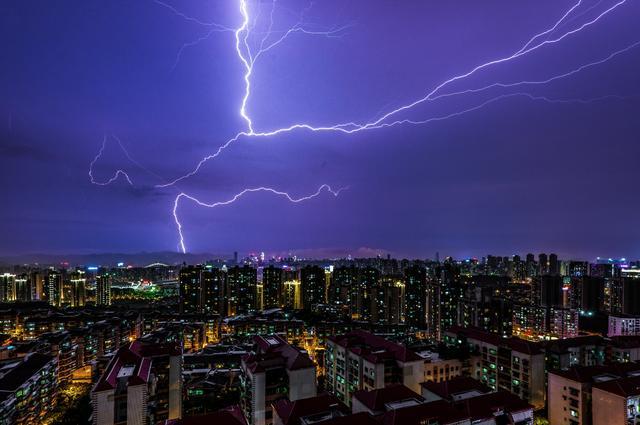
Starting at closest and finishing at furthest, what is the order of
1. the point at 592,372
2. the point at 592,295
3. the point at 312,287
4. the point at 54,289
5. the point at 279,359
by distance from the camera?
1. the point at 279,359
2. the point at 592,372
3. the point at 592,295
4. the point at 312,287
5. the point at 54,289

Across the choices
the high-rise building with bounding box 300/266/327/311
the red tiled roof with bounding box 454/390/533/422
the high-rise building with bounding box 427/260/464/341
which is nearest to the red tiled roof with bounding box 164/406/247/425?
the red tiled roof with bounding box 454/390/533/422

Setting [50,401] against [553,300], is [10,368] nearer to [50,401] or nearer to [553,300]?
[50,401]

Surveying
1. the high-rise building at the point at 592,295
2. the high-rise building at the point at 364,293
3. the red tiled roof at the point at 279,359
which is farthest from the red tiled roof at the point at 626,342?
the high-rise building at the point at 364,293

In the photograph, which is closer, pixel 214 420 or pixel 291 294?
pixel 214 420

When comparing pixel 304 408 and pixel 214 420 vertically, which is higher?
pixel 214 420

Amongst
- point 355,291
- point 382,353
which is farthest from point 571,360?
point 355,291

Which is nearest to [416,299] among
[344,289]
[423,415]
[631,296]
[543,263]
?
[344,289]

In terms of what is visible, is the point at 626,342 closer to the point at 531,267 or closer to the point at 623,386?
the point at 623,386

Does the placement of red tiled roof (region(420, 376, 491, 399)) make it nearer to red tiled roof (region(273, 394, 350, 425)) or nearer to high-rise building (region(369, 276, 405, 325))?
red tiled roof (region(273, 394, 350, 425))

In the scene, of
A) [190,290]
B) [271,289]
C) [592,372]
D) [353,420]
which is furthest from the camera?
[271,289]
